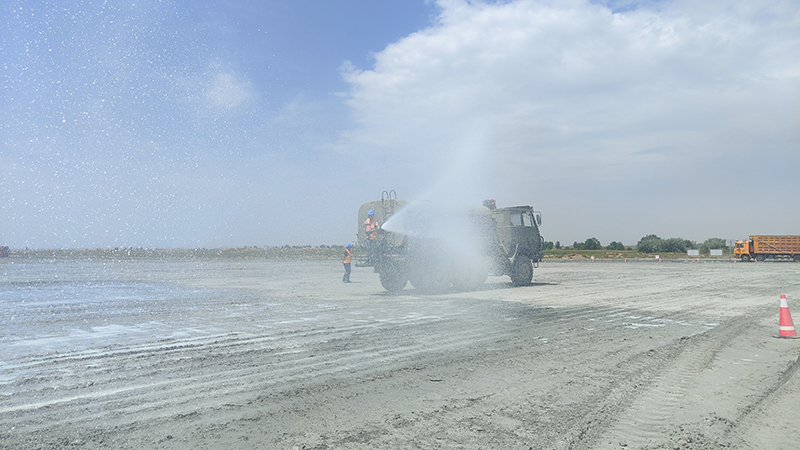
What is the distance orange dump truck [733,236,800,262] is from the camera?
43.8 meters

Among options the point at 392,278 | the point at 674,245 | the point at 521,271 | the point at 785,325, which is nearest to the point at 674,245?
the point at 674,245

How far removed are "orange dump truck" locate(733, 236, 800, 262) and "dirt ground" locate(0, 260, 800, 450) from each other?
42558mm

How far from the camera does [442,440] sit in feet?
12.2

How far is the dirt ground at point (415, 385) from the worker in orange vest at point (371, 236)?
608 centimetres

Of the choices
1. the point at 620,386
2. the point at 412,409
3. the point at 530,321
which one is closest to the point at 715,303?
the point at 530,321

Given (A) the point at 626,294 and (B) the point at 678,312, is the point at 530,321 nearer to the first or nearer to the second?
(B) the point at 678,312

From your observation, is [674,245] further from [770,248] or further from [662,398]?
Result: [662,398]

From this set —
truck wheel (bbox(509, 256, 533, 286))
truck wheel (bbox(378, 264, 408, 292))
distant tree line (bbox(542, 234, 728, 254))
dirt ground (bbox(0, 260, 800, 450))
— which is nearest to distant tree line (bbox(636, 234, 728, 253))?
distant tree line (bbox(542, 234, 728, 254))

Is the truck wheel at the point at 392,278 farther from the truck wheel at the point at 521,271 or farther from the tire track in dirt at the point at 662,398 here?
the tire track in dirt at the point at 662,398

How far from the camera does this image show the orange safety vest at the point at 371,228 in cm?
1586

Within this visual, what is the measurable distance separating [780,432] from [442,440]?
2.64m

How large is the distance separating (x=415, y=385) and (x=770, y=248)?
51154 mm

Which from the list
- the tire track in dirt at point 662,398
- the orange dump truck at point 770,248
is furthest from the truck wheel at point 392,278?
the orange dump truck at point 770,248

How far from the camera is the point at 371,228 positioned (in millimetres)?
16047
